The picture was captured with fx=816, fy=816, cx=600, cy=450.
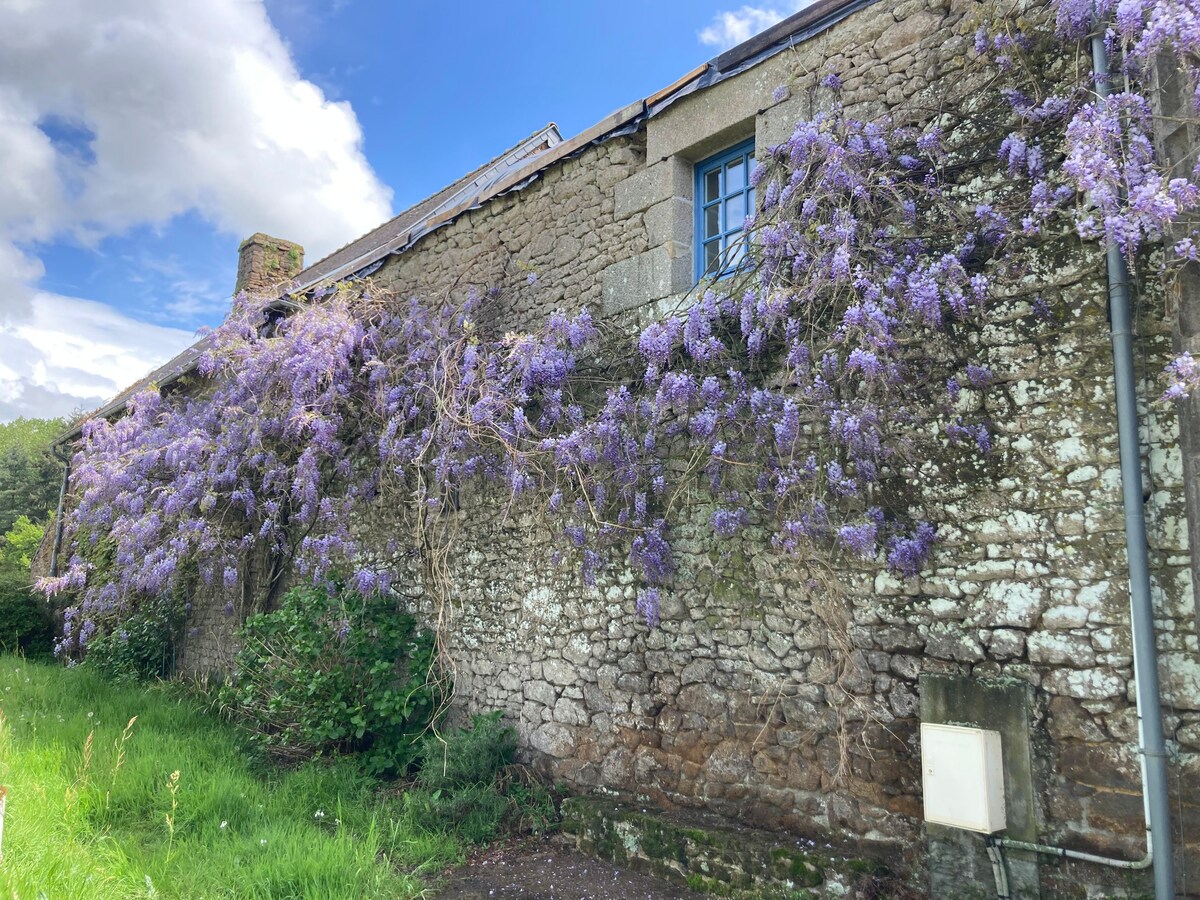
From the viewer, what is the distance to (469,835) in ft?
15.3

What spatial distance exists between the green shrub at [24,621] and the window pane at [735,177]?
10.8 m

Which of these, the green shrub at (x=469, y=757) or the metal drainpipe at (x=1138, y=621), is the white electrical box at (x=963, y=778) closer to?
the metal drainpipe at (x=1138, y=621)

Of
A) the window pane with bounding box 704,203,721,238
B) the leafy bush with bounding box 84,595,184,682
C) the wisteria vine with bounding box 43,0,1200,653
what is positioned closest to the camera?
the wisteria vine with bounding box 43,0,1200,653

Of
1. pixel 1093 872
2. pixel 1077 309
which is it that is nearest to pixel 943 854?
pixel 1093 872

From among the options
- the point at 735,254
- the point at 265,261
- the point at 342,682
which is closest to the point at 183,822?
the point at 342,682

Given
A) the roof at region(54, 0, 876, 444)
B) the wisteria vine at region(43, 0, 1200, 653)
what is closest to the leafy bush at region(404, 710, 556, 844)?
the wisteria vine at region(43, 0, 1200, 653)

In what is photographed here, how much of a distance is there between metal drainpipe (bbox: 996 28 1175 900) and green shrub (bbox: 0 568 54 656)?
11883 millimetres

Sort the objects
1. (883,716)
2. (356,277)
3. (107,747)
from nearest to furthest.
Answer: (883,716)
(107,747)
(356,277)

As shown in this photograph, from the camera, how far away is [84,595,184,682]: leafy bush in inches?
354

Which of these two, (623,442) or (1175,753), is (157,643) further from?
(1175,753)

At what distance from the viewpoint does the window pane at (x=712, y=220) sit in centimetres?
504

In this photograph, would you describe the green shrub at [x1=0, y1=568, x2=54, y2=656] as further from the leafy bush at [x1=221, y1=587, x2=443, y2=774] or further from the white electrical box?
the white electrical box

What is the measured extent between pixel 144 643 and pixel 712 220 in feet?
26.1

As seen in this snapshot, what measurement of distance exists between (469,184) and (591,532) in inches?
262
